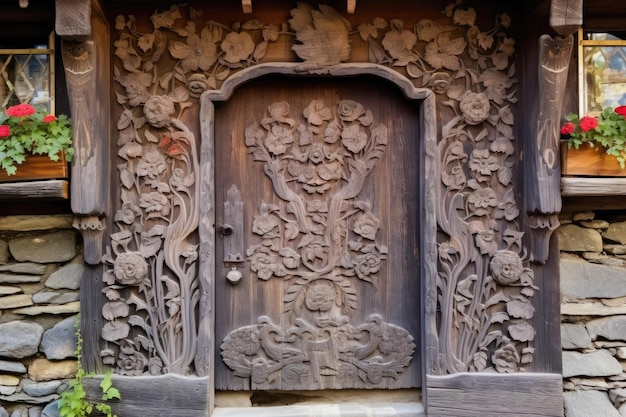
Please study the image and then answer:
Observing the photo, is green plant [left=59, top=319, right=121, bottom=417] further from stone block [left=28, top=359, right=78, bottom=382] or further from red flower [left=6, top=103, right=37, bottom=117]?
red flower [left=6, top=103, right=37, bottom=117]

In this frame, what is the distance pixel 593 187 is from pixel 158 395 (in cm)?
235

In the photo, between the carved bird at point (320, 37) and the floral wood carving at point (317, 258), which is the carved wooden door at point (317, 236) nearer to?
the floral wood carving at point (317, 258)

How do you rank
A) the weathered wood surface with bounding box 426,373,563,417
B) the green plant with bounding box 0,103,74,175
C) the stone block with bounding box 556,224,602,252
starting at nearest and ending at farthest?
the green plant with bounding box 0,103,74,175
the weathered wood surface with bounding box 426,373,563,417
the stone block with bounding box 556,224,602,252

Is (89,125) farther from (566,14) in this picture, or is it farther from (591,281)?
(591,281)

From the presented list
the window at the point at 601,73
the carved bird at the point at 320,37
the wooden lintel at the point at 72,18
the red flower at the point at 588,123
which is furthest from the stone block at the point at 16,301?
the window at the point at 601,73

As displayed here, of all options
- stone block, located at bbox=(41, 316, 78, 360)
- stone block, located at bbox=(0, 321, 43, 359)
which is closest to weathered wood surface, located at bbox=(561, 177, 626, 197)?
stone block, located at bbox=(41, 316, 78, 360)

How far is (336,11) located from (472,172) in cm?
108

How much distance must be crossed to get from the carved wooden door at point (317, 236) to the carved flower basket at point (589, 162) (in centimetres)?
73

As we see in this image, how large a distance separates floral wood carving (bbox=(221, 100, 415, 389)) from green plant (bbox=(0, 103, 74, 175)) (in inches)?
36.0

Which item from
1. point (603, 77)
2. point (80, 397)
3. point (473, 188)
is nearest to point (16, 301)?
point (80, 397)

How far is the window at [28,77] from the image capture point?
2.90 meters

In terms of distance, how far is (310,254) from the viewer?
9.75 feet

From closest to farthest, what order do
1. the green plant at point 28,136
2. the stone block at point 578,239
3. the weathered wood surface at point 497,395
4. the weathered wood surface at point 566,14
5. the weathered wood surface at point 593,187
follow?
the weathered wood surface at point 566,14 → the green plant at point 28,136 → the weathered wood surface at point 593,187 → the weathered wood surface at point 497,395 → the stone block at point 578,239

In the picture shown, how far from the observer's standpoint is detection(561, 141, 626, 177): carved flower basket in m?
2.74
